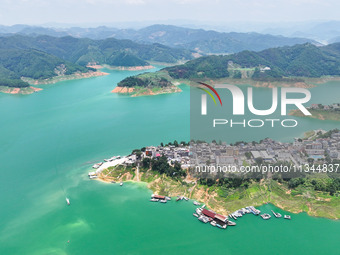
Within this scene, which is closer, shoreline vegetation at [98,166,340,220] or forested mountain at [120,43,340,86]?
shoreline vegetation at [98,166,340,220]

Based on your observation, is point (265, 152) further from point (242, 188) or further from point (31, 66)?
point (31, 66)

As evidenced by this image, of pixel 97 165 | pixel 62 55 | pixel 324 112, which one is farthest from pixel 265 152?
pixel 62 55

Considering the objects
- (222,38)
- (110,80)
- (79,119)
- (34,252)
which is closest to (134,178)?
(34,252)

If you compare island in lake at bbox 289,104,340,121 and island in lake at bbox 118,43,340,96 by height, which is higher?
island in lake at bbox 118,43,340,96

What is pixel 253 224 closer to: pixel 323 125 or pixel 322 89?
pixel 323 125

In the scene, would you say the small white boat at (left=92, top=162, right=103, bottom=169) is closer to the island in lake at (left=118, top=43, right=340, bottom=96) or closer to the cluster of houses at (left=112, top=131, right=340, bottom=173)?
the cluster of houses at (left=112, top=131, right=340, bottom=173)

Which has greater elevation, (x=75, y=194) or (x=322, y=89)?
(x=322, y=89)

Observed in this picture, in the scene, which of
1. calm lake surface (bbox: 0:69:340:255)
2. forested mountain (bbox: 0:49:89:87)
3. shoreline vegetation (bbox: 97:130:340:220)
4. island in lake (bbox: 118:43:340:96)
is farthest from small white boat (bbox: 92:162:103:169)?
forested mountain (bbox: 0:49:89:87)

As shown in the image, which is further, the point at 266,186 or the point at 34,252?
the point at 266,186
